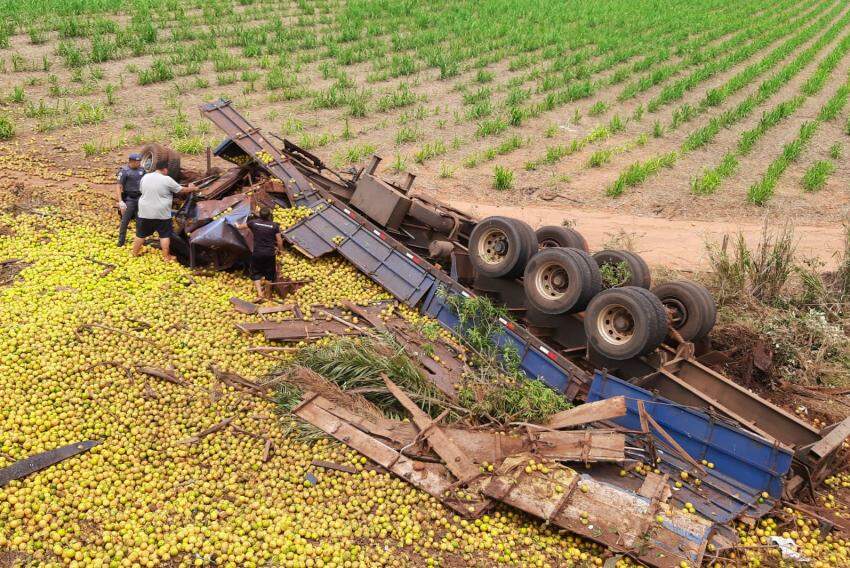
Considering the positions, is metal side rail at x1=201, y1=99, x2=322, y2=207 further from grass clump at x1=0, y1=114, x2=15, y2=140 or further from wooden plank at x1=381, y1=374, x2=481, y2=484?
grass clump at x1=0, y1=114, x2=15, y2=140

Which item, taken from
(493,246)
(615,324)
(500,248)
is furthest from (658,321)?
(493,246)

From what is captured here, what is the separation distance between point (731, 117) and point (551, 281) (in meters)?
17.3

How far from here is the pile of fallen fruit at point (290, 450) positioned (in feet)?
22.3

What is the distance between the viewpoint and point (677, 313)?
32.6ft

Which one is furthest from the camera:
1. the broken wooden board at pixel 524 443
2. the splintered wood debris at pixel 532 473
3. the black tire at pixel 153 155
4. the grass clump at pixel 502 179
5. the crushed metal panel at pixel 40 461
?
the grass clump at pixel 502 179

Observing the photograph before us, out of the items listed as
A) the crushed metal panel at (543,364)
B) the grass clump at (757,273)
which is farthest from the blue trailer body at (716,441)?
the grass clump at (757,273)

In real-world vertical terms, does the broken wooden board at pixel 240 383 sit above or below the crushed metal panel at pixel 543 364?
below

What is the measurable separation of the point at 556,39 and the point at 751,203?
18291 mm

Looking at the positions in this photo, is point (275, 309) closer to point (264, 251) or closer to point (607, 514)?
point (264, 251)

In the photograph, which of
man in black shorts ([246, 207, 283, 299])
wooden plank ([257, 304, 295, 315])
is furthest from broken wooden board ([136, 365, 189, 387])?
man in black shorts ([246, 207, 283, 299])

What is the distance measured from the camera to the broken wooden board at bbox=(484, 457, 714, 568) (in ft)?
22.3

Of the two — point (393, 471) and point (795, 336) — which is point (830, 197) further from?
point (393, 471)

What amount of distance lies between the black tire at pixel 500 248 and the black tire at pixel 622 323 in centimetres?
141

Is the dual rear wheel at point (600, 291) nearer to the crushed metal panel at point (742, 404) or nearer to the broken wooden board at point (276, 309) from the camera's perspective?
the crushed metal panel at point (742, 404)
